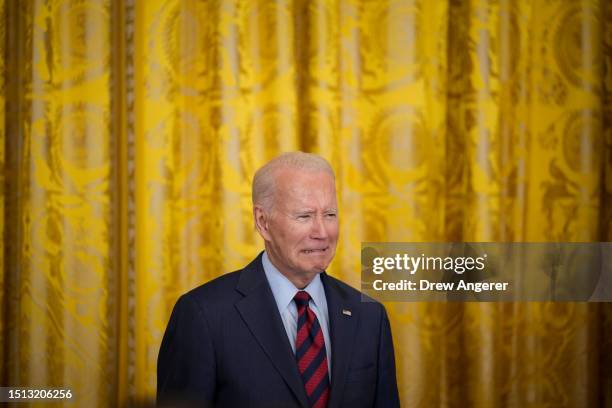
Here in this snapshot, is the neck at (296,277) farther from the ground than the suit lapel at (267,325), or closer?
farther from the ground

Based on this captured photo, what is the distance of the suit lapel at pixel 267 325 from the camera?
1.09m

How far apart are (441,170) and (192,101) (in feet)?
→ 2.16

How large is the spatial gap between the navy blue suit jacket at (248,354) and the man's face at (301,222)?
0.23 feet

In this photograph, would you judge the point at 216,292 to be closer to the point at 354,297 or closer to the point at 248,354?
the point at 248,354

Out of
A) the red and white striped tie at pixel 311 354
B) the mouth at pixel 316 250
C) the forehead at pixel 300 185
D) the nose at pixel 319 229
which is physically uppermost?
the forehead at pixel 300 185

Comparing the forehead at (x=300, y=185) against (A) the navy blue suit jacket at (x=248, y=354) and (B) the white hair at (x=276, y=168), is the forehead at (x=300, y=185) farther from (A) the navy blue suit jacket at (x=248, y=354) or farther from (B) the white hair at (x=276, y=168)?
(A) the navy blue suit jacket at (x=248, y=354)

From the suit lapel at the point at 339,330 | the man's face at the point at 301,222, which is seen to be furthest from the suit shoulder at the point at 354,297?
the man's face at the point at 301,222

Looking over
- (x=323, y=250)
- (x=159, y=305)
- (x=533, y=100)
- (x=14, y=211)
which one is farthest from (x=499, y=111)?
(x=14, y=211)

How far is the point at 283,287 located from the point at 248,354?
14 cm

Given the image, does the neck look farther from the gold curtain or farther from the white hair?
the gold curtain

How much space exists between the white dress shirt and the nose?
10 centimetres

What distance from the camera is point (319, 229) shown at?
1.12m

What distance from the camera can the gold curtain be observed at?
4.91ft

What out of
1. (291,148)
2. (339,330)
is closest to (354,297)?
(339,330)
